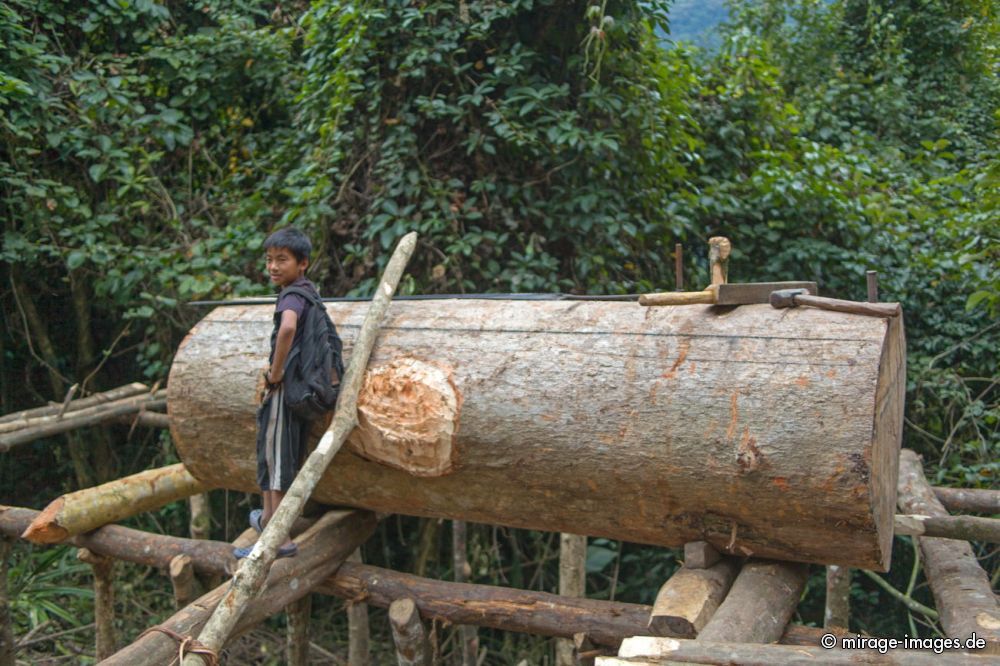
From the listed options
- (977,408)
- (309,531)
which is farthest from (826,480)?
(977,408)

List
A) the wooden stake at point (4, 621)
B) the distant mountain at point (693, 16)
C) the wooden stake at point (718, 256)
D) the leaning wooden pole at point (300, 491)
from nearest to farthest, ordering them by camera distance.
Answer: the leaning wooden pole at point (300, 491) → the wooden stake at point (718, 256) → the wooden stake at point (4, 621) → the distant mountain at point (693, 16)

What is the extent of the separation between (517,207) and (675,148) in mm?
1180

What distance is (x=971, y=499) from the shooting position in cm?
407

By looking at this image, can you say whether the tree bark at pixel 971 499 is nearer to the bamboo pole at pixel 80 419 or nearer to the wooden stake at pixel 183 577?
the wooden stake at pixel 183 577

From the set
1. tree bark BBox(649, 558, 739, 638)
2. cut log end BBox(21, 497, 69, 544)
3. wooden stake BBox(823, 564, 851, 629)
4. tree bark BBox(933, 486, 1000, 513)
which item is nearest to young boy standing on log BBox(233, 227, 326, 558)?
cut log end BBox(21, 497, 69, 544)

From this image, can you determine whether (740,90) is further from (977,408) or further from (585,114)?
(977,408)

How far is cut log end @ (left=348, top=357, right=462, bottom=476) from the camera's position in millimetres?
3094

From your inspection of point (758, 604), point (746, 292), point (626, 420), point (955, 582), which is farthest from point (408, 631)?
point (955, 582)

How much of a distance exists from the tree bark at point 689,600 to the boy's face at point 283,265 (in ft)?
5.50

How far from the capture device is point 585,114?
5172 millimetres

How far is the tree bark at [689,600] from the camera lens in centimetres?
257

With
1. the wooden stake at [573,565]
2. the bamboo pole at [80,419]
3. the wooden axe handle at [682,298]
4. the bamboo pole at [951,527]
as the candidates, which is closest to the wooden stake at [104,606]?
the bamboo pole at [80,419]

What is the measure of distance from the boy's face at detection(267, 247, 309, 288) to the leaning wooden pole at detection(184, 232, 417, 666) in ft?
1.00

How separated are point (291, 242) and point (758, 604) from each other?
6.40 feet
